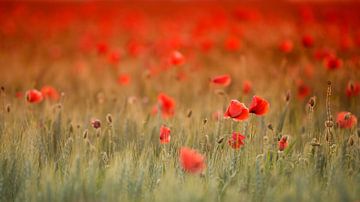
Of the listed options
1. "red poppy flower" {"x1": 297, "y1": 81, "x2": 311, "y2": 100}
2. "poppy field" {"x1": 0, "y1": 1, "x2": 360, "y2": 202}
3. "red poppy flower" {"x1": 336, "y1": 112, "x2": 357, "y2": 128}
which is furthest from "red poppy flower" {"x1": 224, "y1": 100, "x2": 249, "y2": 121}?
"red poppy flower" {"x1": 297, "y1": 81, "x2": 311, "y2": 100}

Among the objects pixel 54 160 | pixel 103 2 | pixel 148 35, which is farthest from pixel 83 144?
pixel 103 2

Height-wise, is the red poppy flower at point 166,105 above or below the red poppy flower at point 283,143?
above

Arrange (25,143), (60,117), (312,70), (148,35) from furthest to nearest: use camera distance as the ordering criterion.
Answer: (148,35), (312,70), (60,117), (25,143)

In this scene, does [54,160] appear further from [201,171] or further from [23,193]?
[201,171]

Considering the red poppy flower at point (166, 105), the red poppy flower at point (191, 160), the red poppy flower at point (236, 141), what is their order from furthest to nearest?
the red poppy flower at point (166, 105) → the red poppy flower at point (236, 141) → the red poppy flower at point (191, 160)

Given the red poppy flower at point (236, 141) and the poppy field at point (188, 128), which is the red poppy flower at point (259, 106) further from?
the red poppy flower at point (236, 141)

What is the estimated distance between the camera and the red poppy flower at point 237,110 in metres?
1.98

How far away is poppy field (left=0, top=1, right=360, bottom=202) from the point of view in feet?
5.91

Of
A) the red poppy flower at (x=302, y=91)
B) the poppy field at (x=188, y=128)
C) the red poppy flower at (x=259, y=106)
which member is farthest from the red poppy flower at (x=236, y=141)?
the red poppy flower at (x=302, y=91)

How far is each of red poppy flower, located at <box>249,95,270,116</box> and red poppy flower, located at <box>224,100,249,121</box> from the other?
0.05 meters

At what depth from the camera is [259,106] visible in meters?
2.06

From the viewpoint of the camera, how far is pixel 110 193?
5.75 ft

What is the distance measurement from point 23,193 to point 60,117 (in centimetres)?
68

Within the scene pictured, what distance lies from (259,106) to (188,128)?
34 cm
